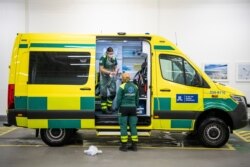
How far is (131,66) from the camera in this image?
37.2 ft

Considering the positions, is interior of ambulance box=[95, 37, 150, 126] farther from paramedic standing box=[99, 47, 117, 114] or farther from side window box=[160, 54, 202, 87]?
side window box=[160, 54, 202, 87]

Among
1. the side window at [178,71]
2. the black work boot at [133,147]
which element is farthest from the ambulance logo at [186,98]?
the black work boot at [133,147]

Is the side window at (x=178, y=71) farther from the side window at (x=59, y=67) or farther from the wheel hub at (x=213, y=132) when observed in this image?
the side window at (x=59, y=67)

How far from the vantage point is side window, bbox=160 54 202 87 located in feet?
31.3

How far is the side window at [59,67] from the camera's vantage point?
9.47 m

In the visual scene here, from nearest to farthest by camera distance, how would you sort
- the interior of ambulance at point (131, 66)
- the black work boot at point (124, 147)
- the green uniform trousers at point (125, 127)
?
the green uniform trousers at point (125, 127) < the black work boot at point (124, 147) < the interior of ambulance at point (131, 66)

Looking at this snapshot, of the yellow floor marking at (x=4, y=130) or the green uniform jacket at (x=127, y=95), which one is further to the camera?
the yellow floor marking at (x=4, y=130)

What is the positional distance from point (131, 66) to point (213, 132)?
3.00m

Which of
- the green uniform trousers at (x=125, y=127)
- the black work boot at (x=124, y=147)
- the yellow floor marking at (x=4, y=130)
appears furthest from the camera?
the yellow floor marking at (x=4, y=130)

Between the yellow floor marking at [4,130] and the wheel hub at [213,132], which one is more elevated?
the wheel hub at [213,132]

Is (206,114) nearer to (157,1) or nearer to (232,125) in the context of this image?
(232,125)

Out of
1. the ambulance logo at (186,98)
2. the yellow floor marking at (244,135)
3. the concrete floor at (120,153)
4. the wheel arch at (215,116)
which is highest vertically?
the ambulance logo at (186,98)

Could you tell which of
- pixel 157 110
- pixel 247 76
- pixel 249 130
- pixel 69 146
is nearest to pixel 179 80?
pixel 157 110

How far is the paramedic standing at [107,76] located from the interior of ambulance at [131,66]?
0.44 feet
